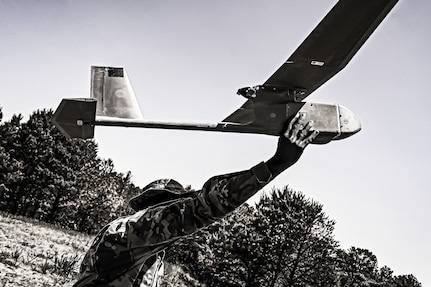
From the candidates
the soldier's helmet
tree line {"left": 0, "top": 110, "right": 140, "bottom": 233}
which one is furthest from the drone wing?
tree line {"left": 0, "top": 110, "right": 140, "bottom": 233}

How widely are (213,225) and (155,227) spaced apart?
4243 centimetres

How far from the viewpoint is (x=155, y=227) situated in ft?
8.96

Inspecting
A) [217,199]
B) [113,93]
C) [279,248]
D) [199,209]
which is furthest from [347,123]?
[279,248]

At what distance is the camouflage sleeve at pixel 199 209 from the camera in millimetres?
2529

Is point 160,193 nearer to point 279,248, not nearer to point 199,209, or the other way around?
point 199,209

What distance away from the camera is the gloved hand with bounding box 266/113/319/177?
8.49 feet

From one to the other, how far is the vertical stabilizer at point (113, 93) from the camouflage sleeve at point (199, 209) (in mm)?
1006

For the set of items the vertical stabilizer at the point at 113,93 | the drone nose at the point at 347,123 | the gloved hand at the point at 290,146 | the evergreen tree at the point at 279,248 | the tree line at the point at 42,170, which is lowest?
the evergreen tree at the point at 279,248

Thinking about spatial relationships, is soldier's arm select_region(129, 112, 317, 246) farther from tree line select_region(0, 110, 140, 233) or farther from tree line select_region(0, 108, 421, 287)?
tree line select_region(0, 110, 140, 233)

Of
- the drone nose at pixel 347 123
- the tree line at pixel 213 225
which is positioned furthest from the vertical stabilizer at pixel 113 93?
the tree line at pixel 213 225

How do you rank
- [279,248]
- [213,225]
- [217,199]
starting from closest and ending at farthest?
[217,199], [279,248], [213,225]

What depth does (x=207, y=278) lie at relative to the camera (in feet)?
133

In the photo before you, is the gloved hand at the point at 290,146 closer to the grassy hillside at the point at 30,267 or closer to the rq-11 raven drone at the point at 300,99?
the rq-11 raven drone at the point at 300,99

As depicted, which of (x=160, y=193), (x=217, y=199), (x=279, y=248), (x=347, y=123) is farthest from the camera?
(x=279, y=248)
